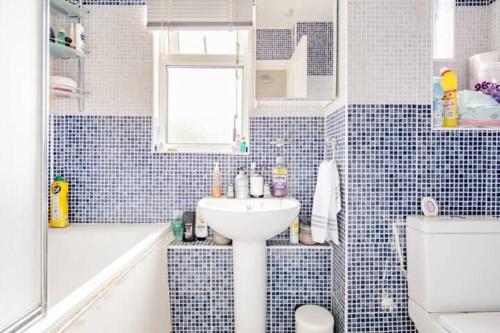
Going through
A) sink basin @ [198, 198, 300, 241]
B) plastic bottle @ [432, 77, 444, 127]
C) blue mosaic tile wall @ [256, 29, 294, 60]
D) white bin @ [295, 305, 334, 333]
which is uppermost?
blue mosaic tile wall @ [256, 29, 294, 60]

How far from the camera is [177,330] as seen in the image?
169 centimetres

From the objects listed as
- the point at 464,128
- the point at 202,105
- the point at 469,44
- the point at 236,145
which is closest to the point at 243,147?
the point at 236,145

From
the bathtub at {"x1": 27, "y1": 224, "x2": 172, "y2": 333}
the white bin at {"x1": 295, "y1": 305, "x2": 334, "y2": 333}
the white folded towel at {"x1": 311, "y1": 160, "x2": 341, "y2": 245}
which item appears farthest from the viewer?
the white folded towel at {"x1": 311, "y1": 160, "x2": 341, "y2": 245}

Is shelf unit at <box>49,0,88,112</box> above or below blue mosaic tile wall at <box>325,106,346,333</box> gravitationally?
above

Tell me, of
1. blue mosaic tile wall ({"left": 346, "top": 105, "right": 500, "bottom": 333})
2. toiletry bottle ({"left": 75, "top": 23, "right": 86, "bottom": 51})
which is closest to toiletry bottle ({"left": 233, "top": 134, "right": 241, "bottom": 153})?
blue mosaic tile wall ({"left": 346, "top": 105, "right": 500, "bottom": 333})

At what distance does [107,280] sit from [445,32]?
204 cm

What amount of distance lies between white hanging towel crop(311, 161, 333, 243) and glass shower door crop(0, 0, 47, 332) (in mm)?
1238

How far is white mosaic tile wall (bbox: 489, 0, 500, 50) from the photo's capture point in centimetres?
161

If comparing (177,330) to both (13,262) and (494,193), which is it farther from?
(494,193)

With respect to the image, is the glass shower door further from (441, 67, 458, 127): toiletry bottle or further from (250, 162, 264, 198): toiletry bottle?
(441, 67, 458, 127): toiletry bottle

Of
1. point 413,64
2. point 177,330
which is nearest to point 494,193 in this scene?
point 413,64

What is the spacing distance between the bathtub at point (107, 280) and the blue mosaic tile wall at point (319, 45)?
1.27 m

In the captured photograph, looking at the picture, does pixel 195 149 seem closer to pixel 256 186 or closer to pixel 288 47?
pixel 256 186

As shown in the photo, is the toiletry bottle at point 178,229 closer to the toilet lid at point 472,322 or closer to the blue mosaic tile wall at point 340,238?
the blue mosaic tile wall at point 340,238
